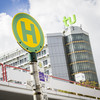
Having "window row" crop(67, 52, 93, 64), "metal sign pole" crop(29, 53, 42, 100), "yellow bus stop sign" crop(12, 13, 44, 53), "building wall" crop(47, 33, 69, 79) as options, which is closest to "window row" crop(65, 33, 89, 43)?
"building wall" crop(47, 33, 69, 79)

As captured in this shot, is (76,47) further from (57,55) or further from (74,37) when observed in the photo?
(57,55)

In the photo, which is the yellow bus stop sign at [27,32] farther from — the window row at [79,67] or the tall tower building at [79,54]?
the window row at [79,67]

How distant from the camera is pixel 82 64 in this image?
267 feet

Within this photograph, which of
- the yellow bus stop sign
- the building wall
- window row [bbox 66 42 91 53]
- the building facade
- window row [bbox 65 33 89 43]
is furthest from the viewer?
window row [bbox 65 33 89 43]

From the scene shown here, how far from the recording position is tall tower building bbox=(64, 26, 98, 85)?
80.8 metres

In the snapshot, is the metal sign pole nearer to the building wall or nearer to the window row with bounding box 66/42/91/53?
the building wall

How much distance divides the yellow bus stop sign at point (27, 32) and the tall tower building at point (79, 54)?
75.0m

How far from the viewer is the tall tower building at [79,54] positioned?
265 ft

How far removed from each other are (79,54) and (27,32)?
78.2 metres

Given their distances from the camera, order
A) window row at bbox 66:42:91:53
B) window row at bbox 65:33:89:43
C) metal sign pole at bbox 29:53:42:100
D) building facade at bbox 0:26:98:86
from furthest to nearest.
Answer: window row at bbox 65:33:89:43 → window row at bbox 66:42:91:53 → building facade at bbox 0:26:98:86 → metal sign pole at bbox 29:53:42:100

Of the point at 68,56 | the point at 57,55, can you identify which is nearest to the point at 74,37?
the point at 68,56

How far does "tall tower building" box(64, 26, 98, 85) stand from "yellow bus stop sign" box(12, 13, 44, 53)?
7499cm

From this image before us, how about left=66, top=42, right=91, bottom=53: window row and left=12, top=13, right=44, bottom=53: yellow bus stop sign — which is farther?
left=66, top=42, right=91, bottom=53: window row

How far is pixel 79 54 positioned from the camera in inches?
3258
